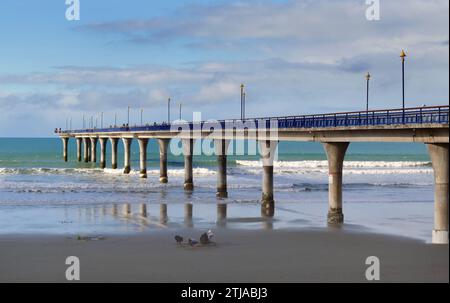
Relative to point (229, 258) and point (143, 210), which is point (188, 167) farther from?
point (229, 258)

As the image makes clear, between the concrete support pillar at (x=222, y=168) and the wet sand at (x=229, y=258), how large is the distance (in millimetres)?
21422

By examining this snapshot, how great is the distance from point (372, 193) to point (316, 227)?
24.5m

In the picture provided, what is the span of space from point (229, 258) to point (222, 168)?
29.7 m

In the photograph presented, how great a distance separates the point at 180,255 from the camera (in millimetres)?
26141

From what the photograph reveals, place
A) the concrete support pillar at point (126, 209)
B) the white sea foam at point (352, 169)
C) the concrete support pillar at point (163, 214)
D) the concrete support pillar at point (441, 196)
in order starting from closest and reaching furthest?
the concrete support pillar at point (441, 196)
the concrete support pillar at point (163, 214)
the concrete support pillar at point (126, 209)
the white sea foam at point (352, 169)

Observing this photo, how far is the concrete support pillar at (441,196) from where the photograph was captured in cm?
2753

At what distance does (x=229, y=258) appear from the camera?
25.6 m

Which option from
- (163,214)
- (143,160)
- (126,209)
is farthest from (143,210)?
(143,160)

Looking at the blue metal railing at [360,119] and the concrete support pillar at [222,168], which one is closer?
the blue metal railing at [360,119]

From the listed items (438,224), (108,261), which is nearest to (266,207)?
(438,224)

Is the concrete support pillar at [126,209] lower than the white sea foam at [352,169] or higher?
lower
